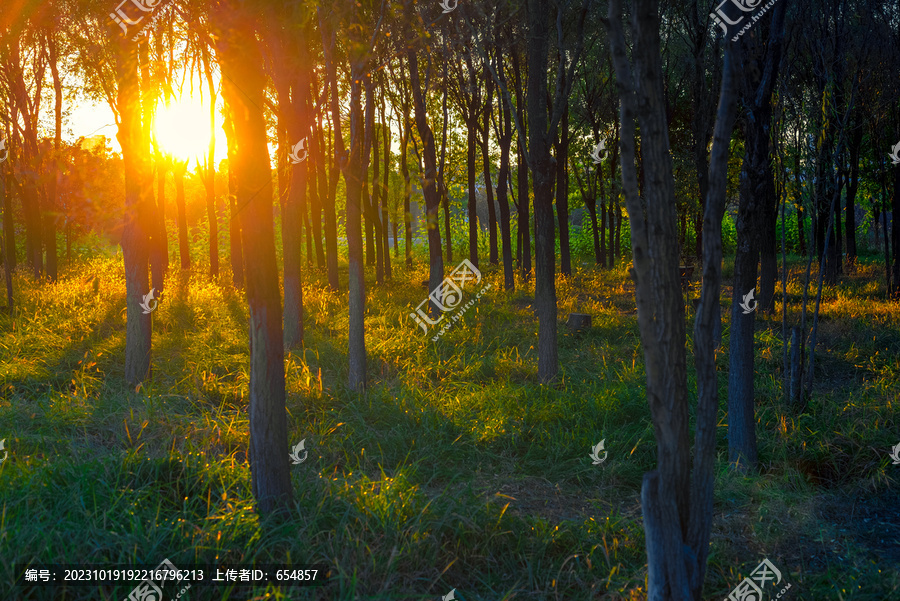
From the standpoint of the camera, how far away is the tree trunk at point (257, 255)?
3625mm

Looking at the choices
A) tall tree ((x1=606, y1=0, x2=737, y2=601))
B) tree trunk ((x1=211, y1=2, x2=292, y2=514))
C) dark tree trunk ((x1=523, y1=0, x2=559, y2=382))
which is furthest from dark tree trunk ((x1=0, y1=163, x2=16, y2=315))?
tall tree ((x1=606, y1=0, x2=737, y2=601))

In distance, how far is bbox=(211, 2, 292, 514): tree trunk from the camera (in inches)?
143

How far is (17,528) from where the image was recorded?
3.08 m

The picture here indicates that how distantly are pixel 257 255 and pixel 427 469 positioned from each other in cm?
244

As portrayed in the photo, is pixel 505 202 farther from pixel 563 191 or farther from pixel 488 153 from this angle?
pixel 488 153

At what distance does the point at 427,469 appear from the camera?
490 centimetres

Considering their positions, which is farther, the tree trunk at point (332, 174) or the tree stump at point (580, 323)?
the tree stump at point (580, 323)

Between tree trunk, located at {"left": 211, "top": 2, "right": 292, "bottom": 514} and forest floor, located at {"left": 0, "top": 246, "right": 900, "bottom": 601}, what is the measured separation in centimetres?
26

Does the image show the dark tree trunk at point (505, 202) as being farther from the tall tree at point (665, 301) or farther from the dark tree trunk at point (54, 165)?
the tall tree at point (665, 301)

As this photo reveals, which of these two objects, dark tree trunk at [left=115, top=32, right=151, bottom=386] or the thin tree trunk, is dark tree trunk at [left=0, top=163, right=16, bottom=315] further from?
the thin tree trunk

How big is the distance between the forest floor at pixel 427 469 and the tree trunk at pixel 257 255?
263 millimetres

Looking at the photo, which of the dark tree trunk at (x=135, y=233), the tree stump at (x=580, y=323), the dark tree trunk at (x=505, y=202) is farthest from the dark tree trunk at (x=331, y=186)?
the tree stump at (x=580, y=323)

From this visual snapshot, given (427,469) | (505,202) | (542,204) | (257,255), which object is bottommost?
(427,469)

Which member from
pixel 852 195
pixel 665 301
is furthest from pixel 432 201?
pixel 852 195
